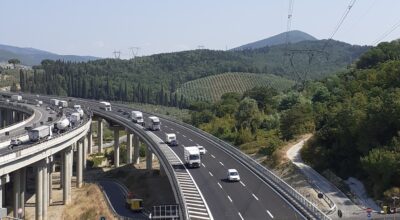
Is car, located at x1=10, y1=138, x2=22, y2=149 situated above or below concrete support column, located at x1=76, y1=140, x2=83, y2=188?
above

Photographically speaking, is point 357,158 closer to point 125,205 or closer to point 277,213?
point 277,213

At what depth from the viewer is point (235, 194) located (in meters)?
54.0

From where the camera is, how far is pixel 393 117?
63.8 m

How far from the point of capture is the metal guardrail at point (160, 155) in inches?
1858

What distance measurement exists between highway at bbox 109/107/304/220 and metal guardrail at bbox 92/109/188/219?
9.01 ft

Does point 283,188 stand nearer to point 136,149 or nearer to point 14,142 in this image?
point 14,142

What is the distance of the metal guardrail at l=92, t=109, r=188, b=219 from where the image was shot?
155 ft

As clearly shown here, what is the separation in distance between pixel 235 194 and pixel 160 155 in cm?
2277

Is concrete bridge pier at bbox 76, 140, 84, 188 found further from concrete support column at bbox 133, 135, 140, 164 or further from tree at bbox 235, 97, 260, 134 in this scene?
tree at bbox 235, 97, 260, 134

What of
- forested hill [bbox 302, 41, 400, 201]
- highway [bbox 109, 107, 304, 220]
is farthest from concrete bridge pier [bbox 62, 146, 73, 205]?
forested hill [bbox 302, 41, 400, 201]

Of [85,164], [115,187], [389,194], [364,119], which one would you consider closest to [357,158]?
[364,119]

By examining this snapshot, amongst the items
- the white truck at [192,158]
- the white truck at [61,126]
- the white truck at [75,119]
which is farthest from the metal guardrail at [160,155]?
the white truck at [61,126]

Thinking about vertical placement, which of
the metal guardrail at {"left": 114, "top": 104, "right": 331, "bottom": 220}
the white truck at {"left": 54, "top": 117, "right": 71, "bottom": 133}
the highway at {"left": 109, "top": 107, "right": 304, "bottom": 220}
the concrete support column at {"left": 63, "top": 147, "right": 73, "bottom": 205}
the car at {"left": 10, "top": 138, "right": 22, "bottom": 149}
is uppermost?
the white truck at {"left": 54, "top": 117, "right": 71, "bottom": 133}

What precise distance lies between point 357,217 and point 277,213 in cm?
905
